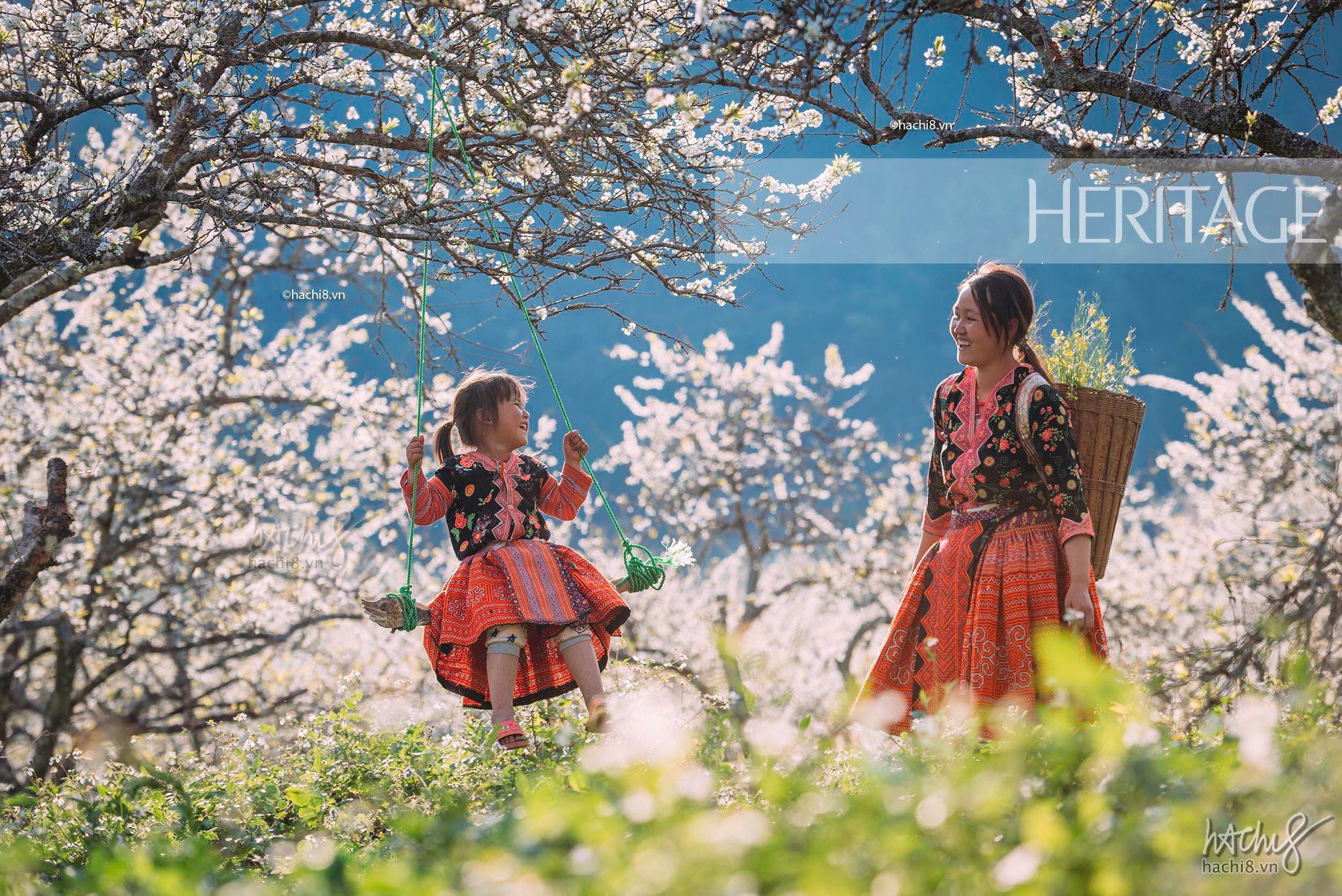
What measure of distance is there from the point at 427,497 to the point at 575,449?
2.00 feet

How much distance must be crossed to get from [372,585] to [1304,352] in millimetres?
9401

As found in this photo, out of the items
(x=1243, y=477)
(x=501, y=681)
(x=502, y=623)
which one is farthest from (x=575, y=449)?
(x=1243, y=477)

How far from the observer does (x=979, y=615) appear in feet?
11.1

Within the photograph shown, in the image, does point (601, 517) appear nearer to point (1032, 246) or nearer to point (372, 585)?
point (372, 585)

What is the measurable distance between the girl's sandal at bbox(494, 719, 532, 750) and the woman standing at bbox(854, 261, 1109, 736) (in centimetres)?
116

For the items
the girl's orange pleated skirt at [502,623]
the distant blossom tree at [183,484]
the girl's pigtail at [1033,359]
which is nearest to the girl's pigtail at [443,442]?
the girl's orange pleated skirt at [502,623]

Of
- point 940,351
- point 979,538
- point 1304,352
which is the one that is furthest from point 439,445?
point 940,351

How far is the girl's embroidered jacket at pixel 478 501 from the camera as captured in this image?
13.6ft

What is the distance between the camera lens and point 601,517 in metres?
18.5

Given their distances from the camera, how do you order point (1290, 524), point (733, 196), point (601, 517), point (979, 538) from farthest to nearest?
point (601, 517) < point (1290, 524) < point (733, 196) < point (979, 538)

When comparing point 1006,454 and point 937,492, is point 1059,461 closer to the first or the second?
point 1006,454

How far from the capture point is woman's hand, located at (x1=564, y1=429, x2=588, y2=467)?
4309 millimetres

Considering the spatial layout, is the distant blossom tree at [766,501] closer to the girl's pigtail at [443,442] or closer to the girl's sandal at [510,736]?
the girl's pigtail at [443,442]

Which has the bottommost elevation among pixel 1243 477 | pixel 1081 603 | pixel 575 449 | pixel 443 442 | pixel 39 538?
pixel 1081 603
